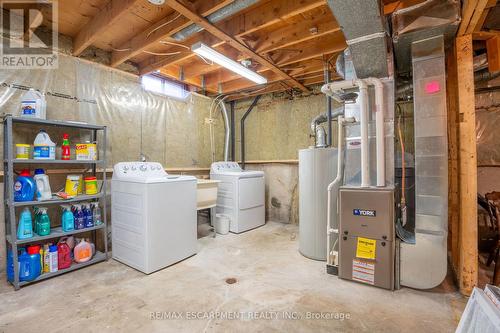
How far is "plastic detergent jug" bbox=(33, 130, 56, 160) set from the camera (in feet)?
7.36

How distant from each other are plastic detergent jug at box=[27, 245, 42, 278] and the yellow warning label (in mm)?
2955

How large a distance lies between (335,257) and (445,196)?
108 cm

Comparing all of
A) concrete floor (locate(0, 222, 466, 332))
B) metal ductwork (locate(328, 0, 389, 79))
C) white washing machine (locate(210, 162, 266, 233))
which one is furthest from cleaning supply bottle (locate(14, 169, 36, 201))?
metal ductwork (locate(328, 0, 389, 79))

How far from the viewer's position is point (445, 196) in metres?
1.99

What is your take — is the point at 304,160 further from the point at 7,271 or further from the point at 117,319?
the point at 7,271

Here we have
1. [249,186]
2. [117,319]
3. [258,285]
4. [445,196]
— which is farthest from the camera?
[249,186]

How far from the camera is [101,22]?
89.4 inches

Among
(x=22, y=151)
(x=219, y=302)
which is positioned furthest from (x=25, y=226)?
(x=219, y=302)

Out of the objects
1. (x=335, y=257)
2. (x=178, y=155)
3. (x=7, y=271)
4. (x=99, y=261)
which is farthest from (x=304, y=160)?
(x=7, y=271)

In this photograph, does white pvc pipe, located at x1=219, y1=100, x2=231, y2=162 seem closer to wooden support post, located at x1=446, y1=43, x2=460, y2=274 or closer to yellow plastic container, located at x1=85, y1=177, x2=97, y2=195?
yellow plastic container, located at x1=85, y1=177, x2=97, y2=195

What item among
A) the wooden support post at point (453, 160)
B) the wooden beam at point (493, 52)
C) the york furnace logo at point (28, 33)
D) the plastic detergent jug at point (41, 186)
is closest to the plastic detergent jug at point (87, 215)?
the plastic detergent jug at point (41, 186)

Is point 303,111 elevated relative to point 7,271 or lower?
elevated

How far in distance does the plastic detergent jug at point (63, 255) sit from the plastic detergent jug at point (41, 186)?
516 millimetres

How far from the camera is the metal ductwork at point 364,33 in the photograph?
1482 millimetres
